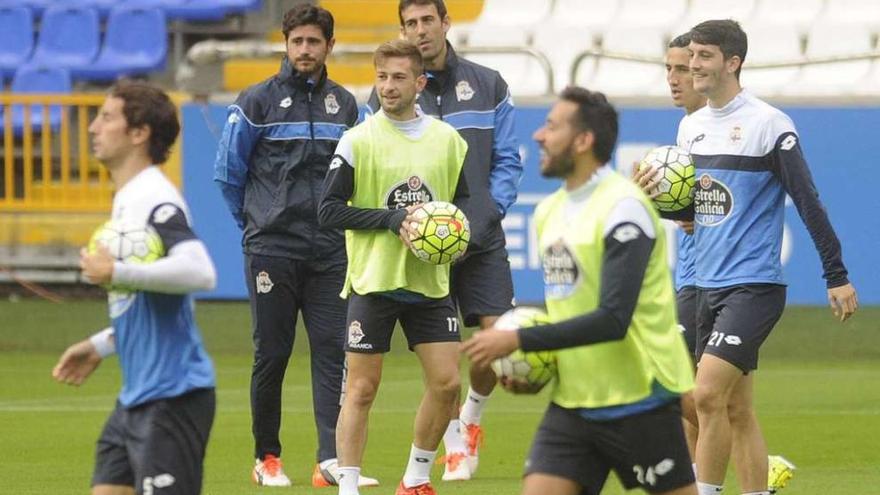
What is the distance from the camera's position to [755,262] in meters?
8.48

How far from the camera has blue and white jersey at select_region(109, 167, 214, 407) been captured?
6.38 metres

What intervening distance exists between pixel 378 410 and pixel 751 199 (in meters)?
5.44

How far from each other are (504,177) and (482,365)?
407cm

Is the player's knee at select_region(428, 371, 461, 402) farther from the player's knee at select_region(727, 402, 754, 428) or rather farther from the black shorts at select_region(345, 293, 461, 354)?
the player's knee at select_region(727, 402, 754, 428)

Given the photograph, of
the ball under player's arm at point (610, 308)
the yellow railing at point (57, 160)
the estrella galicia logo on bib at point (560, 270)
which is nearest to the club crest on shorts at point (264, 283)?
the estrella galicia logo on bib at point (560, 270)

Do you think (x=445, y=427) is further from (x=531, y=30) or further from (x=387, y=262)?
(x=531, y=30)

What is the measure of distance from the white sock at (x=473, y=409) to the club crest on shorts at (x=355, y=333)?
1538 mm

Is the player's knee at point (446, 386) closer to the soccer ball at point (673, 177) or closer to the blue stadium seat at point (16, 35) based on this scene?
the soccer ball at point (673, 177)

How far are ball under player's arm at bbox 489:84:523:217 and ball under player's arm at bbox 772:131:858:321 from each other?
192 cm

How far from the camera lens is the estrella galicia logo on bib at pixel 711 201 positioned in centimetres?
855

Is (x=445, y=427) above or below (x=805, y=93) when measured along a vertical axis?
below

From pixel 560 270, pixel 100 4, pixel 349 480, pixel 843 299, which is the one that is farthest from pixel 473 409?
pixel 100 4

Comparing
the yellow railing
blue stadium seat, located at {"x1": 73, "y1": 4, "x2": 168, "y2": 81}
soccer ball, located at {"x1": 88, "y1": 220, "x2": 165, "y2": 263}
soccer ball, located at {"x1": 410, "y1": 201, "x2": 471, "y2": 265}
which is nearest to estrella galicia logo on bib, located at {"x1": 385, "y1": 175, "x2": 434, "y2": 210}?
soccer ball, located at {"x1": 410, "y1": 201, "x2": 471, "y2": 265}

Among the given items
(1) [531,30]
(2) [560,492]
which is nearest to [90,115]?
(1) [531,30]
